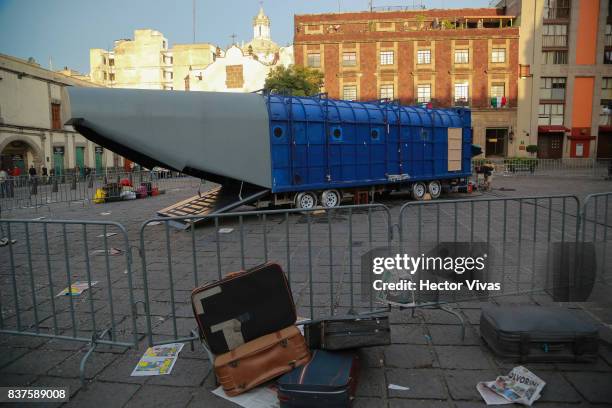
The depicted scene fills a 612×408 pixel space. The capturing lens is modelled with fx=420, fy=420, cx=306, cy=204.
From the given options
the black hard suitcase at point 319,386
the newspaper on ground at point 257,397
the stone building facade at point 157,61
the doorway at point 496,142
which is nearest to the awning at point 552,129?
the doorway at point 496,142

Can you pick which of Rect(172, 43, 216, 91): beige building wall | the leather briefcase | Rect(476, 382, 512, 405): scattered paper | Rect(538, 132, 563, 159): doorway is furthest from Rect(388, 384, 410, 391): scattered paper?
Rect(172, 43, 216, 91): beige building wall

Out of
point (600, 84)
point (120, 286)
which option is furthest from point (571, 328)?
point (600, 84)

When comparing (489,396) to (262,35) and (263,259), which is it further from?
(262,35)

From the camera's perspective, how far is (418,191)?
1427cm

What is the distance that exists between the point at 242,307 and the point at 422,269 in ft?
6.14

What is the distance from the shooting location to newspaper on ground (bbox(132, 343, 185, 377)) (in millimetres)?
3355

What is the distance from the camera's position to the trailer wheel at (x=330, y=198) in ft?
38.8

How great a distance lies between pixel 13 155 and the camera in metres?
31.8

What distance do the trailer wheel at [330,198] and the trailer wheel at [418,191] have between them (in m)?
3.39

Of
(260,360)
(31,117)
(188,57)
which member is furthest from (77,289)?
(188,57)

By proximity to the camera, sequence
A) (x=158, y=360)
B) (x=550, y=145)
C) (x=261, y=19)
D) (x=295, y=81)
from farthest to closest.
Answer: (x=261, y=19) < (x=550, y=145) < (x=295, y=81) < (x=158, y=360)

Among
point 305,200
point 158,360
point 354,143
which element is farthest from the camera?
point 354,143

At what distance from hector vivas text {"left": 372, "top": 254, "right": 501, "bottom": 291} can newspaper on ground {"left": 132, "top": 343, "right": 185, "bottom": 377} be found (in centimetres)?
198

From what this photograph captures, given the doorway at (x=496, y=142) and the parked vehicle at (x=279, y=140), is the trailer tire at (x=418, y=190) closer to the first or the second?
the parked vehicle at (x=279, y=140)
